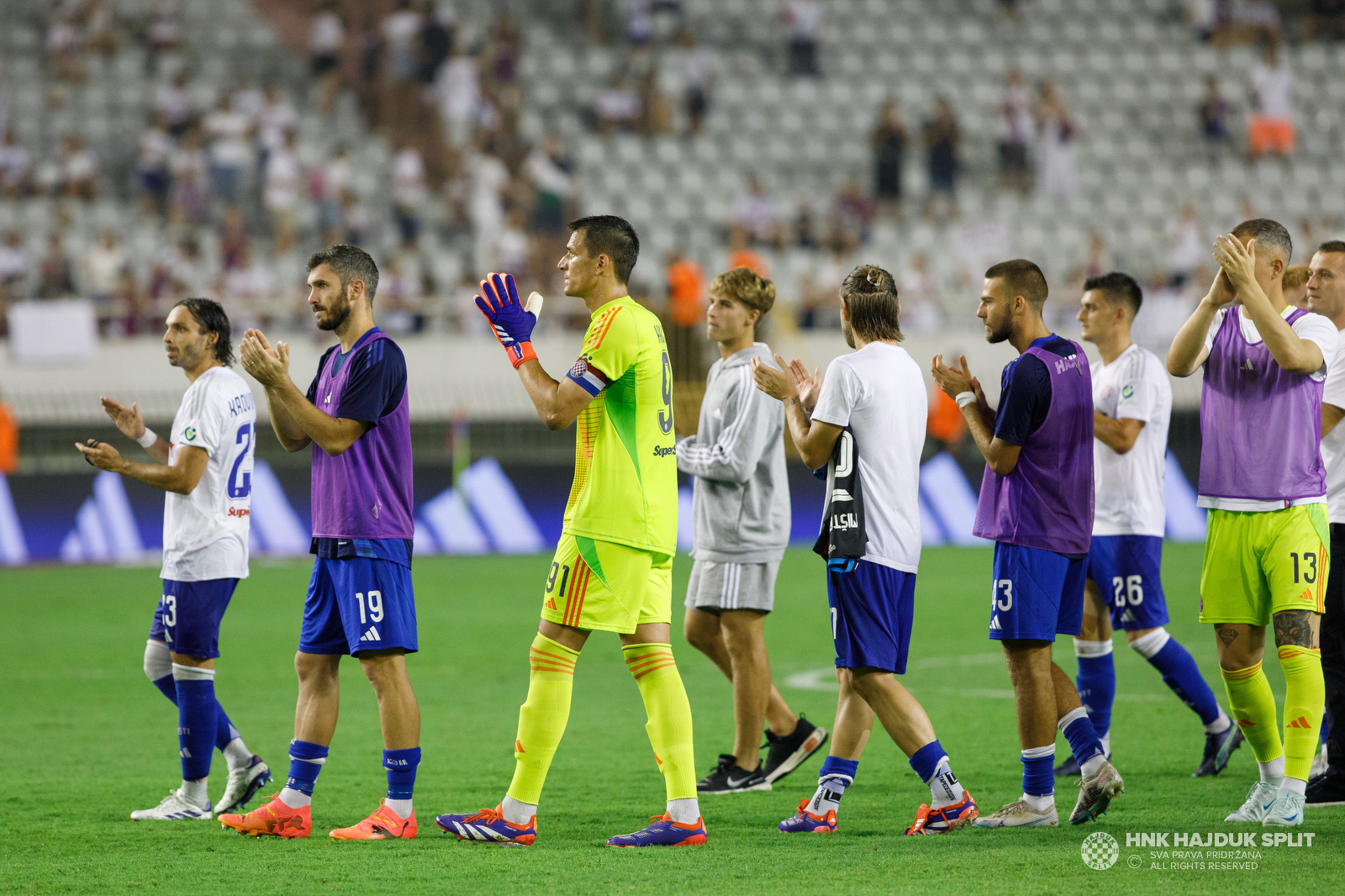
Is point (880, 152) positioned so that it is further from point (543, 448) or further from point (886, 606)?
point (886, 606)

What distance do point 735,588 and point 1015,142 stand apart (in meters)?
21.7

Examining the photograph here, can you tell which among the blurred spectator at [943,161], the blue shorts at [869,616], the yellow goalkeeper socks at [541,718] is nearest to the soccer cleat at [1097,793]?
the blue shorts at [869,616]

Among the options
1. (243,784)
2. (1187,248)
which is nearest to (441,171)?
(1187,248)

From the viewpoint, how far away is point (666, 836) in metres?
6.07

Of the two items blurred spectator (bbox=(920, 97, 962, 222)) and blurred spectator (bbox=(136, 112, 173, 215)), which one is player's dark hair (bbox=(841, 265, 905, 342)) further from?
blurred spectator (bbox=(920, 97, 962, 222))

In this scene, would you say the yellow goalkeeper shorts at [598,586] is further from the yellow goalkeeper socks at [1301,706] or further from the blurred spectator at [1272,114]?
the blurred spectator at [1272,114]

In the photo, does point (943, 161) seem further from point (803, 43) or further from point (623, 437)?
point (623, 437)

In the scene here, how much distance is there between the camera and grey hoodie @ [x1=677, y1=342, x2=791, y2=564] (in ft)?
24.6

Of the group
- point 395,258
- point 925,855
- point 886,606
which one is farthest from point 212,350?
point 395,258

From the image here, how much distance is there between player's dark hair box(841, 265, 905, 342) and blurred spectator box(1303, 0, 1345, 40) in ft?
89.8

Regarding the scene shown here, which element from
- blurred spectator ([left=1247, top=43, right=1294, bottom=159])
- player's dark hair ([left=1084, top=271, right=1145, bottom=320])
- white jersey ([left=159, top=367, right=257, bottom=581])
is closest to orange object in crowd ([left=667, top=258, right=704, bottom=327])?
blurred spectator ([left=1247, top=43, right=1294, bottom=159])

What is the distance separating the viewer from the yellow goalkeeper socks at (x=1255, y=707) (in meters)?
6.39

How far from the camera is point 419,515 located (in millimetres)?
18562

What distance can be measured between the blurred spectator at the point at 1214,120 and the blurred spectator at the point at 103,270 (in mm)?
19307
